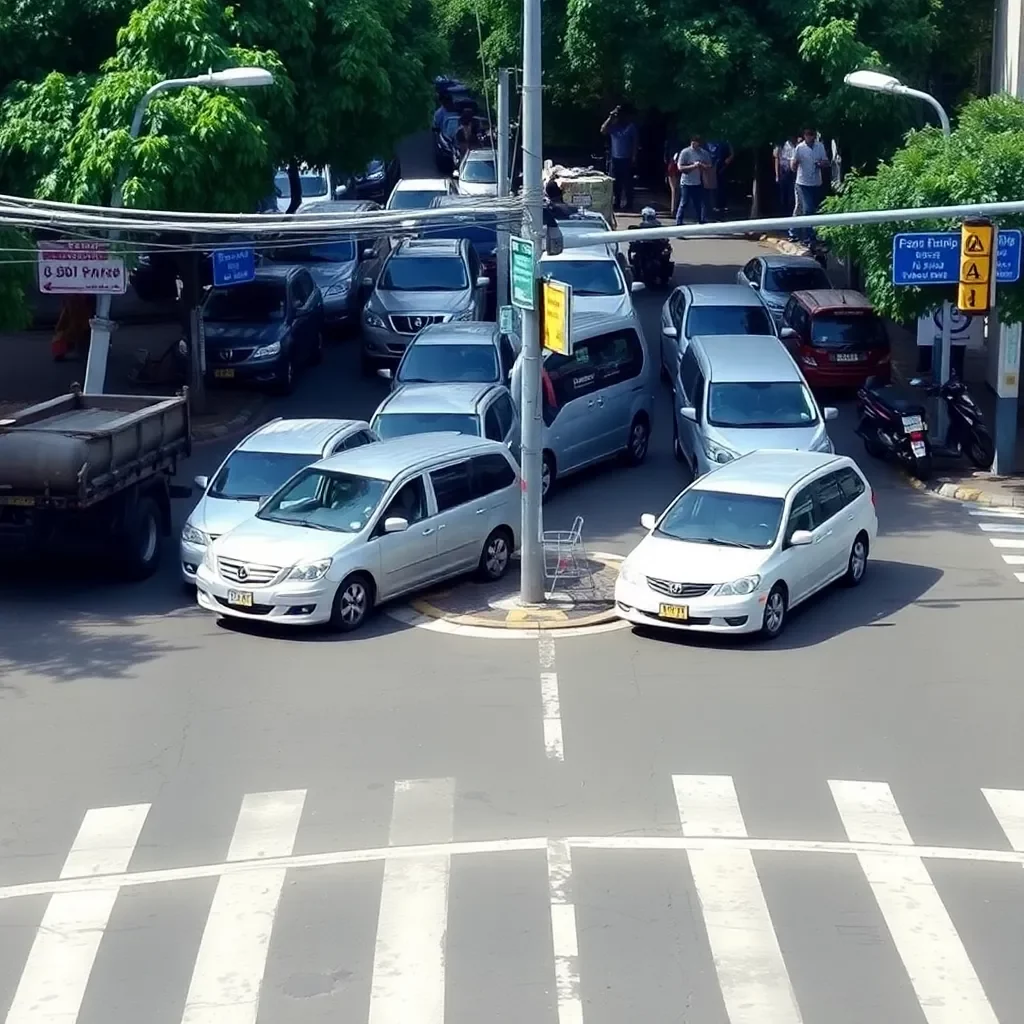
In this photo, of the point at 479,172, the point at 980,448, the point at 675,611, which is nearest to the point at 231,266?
the point at 980,448

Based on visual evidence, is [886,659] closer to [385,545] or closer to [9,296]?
[385,545]

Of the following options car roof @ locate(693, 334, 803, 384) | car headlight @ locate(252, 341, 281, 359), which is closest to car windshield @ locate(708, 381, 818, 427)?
car roof @ locate(693, 334, 803, 384)

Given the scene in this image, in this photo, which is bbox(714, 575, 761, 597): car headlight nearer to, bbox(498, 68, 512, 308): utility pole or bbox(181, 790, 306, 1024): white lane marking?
bbox(181, 790, 306, 1024): white lane marking

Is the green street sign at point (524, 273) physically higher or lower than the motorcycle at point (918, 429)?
higher

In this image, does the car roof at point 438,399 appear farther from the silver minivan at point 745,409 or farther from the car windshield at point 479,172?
the car windshield at point 479,172

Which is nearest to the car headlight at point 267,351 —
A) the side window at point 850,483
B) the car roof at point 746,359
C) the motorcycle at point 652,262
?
the car roof at point 746,359

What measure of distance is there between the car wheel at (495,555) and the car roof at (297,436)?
2370 millimetres

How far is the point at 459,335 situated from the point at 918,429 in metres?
6.87

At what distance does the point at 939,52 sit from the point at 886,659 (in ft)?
73.5

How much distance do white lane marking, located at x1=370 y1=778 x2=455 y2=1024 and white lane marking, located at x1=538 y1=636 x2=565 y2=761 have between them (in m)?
Result: 1.14

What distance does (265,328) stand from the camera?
29.6 m

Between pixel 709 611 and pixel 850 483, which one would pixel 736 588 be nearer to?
pixel 709 611

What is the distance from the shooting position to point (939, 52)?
35938 mm

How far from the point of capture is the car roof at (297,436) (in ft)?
68.4
